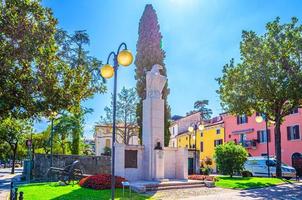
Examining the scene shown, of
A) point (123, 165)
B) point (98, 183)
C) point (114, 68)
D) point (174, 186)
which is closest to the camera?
point (114, 68)

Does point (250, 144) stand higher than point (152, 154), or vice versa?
point (250, 144)

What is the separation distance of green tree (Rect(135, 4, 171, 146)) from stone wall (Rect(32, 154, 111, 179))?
4.63 meters

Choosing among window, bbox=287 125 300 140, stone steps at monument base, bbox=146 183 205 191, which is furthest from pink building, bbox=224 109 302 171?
stone steps at monument base, bbox=146 183 205 191

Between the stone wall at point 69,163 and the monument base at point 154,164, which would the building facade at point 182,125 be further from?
the monument base at point 154,164

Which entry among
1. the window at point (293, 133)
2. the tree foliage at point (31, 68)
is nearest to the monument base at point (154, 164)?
the tree foliage at point (31, 68)

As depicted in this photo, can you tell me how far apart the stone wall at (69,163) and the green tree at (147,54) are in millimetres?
4635

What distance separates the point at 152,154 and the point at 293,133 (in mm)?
25411

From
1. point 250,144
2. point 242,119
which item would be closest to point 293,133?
point 250,144

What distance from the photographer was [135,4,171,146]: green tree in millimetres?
31406

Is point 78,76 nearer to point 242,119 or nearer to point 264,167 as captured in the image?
point 264,167

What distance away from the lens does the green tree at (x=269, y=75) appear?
81.1ft

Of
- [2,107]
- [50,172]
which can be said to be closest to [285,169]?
[50,172]

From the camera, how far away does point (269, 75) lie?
24.7 meters

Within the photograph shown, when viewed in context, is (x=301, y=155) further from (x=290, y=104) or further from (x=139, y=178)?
(x=139, y=178)
